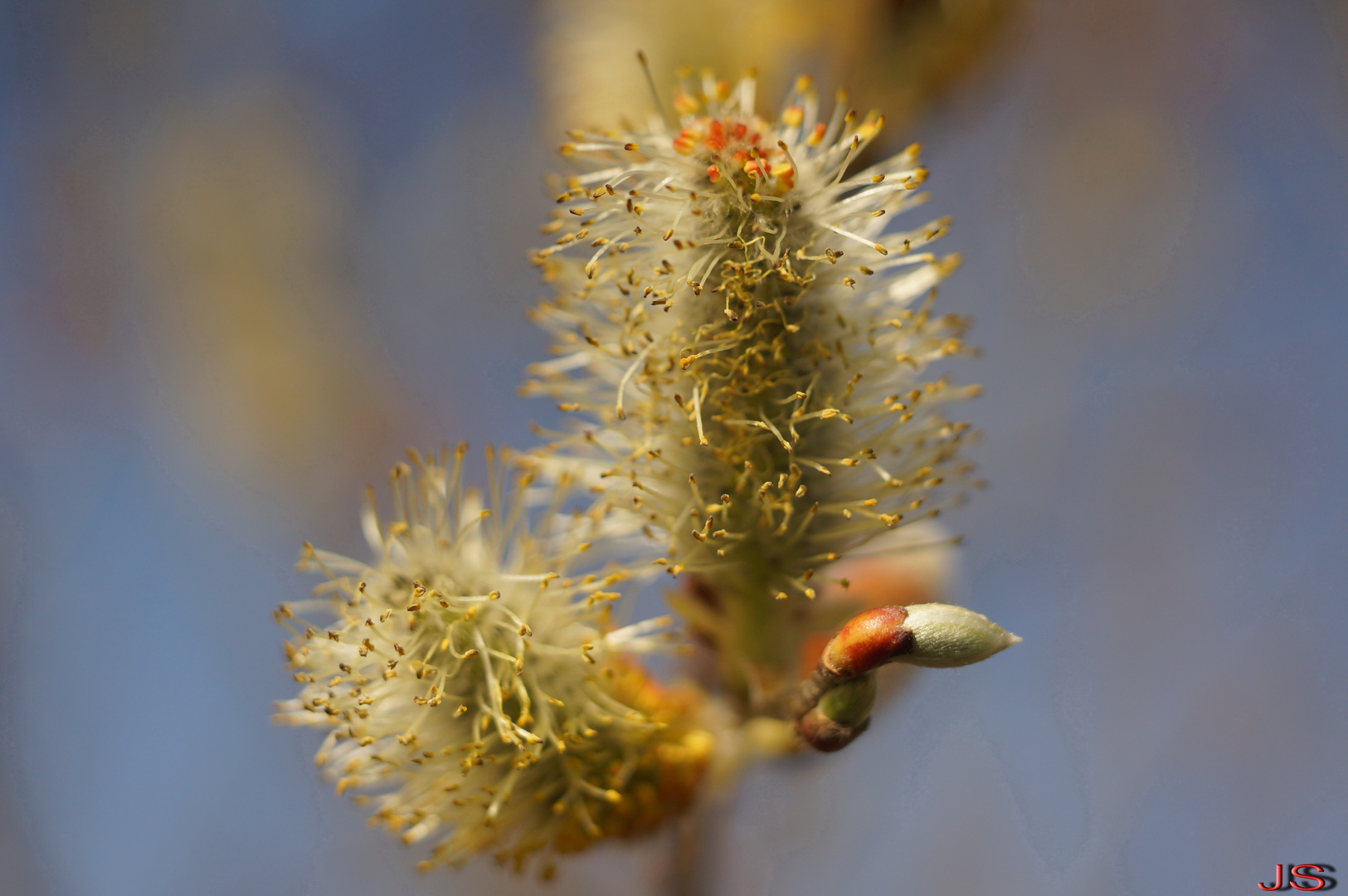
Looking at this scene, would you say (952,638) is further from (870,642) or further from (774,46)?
(774,46)

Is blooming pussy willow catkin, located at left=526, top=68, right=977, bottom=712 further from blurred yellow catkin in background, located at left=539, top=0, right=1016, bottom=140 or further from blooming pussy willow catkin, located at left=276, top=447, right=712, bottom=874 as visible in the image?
blurred yellow catkin in background, located at left=539, top=0, right=1016, bottom=140

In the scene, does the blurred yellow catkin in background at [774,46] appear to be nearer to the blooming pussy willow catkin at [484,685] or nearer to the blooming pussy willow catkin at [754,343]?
the blooming pussy willow catkin at [754,343]

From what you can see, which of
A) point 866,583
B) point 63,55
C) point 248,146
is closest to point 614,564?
point 866,583

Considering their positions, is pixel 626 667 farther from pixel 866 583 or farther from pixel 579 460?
pixel 866 583

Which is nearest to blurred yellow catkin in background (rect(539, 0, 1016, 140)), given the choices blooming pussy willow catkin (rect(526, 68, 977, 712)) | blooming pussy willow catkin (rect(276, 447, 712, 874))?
blooming pussy willow catkin (rect(526, 68, 977, 712))

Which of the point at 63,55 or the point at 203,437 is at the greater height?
the point at 63,55

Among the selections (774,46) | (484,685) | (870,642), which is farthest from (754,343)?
(774,46)

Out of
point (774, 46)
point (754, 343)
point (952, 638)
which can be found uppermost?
point (774, 46)

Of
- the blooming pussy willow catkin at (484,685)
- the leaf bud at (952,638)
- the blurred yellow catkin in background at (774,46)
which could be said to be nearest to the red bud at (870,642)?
the leaf bud at (952,638)
